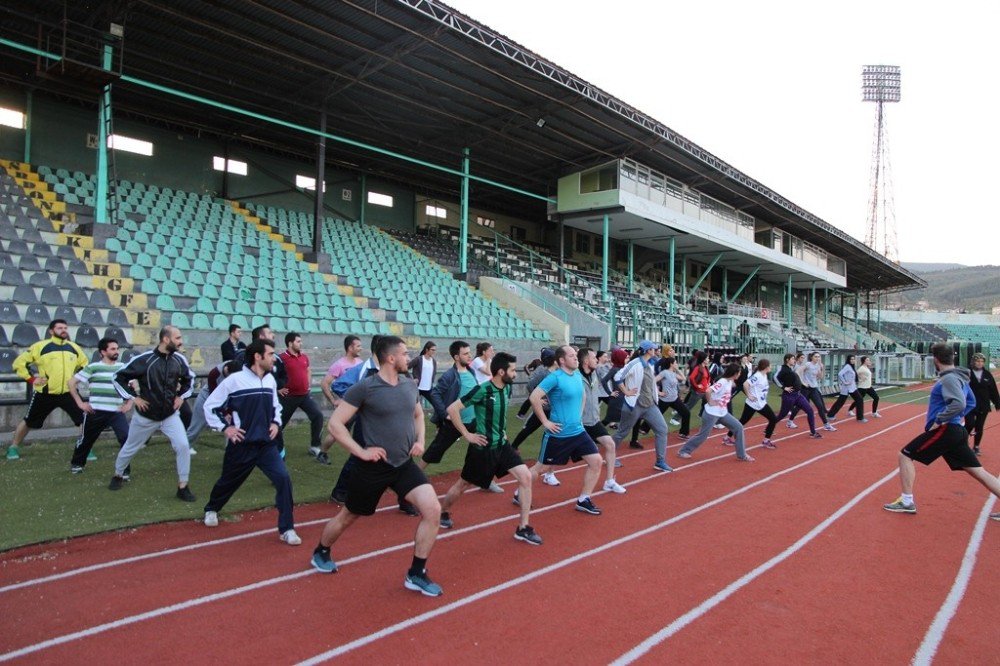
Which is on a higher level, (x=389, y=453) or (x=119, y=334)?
(x=119, y=334)

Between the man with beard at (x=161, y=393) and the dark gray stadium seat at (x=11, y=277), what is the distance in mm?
→ 6243

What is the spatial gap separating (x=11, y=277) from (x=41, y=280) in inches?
16.8

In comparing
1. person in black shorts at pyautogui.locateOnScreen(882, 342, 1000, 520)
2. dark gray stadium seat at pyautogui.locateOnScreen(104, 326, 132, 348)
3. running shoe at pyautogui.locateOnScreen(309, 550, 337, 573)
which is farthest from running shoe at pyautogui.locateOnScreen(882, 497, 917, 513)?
dark gray stadium seat at pyautogui.locateOnScreen(104, 326, 132, 348)

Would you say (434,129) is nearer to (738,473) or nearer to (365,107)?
(365,107)

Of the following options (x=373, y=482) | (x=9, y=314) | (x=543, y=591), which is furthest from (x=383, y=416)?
(x=9, y=314)

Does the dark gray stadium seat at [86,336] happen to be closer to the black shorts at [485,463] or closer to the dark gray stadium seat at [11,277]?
the dark gray stadium seat at [11,277]

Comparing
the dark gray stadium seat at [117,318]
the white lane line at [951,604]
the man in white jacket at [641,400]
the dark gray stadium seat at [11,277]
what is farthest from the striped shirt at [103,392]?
the white lane line at [951,604]

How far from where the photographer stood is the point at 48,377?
25.1 ft

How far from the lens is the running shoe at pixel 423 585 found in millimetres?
4375

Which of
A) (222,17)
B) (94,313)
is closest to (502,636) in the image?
(94,313)

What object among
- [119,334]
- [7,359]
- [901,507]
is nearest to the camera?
[901,507]

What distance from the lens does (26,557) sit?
489 centimetres

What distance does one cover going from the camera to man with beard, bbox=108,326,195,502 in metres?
6.34

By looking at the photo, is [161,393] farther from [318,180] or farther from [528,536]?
[318,180]
